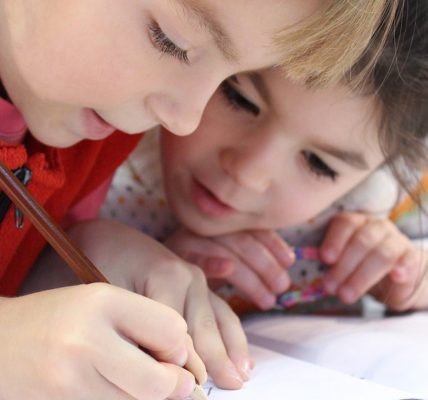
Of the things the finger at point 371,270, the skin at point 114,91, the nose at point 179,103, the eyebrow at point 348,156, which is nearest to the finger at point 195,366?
the skin at point 114,91

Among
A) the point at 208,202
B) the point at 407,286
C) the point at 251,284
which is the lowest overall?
the point at 407,286

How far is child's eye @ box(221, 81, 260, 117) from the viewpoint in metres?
0.62

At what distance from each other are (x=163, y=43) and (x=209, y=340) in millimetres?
194

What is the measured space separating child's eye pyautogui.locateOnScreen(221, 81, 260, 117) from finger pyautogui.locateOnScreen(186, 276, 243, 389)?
Result: 6.0 inches

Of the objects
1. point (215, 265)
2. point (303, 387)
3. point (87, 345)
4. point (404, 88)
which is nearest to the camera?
point (87, 345)

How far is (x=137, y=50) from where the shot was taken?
0.44m

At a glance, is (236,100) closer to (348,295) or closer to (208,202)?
(208,202)

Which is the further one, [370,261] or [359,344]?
[370,261]

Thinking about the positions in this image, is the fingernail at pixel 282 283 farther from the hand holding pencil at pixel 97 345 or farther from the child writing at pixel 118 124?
the hand holding pencil at pixel 97 345

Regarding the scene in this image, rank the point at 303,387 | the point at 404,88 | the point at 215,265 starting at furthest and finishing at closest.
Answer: the point at 215,265
the point at 404,88
the point at 303,387

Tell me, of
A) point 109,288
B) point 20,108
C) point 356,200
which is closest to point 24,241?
point 20,108

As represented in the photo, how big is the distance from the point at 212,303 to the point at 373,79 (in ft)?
0.65

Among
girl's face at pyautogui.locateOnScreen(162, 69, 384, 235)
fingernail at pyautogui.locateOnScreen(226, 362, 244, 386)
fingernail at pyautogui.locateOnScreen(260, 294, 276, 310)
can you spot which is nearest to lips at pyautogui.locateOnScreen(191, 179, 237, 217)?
girl's face at pyautogui.locateOnScreen(162, 69, 384, 235)

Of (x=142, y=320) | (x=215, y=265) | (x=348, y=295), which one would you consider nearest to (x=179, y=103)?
(x=142, y=320)
